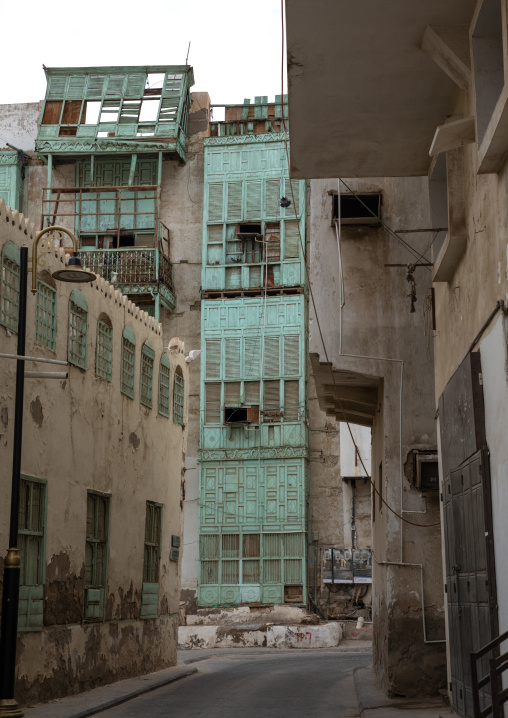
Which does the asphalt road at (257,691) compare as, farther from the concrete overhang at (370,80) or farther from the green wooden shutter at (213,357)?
the green wooden shutter at (213,357)

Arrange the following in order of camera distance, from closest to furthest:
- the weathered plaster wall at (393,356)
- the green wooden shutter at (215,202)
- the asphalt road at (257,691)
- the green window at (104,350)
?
the asphalt road at (257,691)
the weathered plaster wall at (393,356)
the green window at (104,350)
the green wooden shutter at (215,202)

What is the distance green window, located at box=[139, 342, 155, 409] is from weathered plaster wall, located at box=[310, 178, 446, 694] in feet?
16.9

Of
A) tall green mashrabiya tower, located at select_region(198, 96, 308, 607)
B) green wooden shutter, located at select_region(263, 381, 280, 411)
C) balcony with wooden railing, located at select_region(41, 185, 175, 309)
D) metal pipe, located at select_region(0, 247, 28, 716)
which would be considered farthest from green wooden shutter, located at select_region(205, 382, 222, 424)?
metal pipe, located at select_region(0, 247, 28, 716)

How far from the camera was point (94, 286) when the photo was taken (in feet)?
53.4

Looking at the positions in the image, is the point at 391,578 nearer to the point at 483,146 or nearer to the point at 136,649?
the point at 136,649

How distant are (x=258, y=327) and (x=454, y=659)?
2314 cm

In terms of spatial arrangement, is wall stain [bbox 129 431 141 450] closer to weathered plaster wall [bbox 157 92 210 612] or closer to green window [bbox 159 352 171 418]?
green window [bbox 159 352 171 418]

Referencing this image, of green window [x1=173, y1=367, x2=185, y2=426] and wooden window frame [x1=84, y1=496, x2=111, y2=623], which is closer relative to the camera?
wooden window frame [x1=84, y1=496, x2=111, y2=623]

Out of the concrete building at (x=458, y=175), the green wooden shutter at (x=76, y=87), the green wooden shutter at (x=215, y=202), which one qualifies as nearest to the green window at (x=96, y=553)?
→ the concrete building at (x=458, y=175)

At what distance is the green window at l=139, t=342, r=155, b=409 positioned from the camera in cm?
1897

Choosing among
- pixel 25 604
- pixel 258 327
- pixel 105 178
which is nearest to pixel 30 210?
pixel 105 178

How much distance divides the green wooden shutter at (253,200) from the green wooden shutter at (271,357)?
15.1ft

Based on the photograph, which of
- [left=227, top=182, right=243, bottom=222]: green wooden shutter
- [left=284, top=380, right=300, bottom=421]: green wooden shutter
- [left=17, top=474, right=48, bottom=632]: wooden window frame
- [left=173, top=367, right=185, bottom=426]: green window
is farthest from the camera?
[left=227, top=182, right=243, bottom=222]: green wooden shutter

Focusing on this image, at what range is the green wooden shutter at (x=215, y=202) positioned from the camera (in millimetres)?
34156
